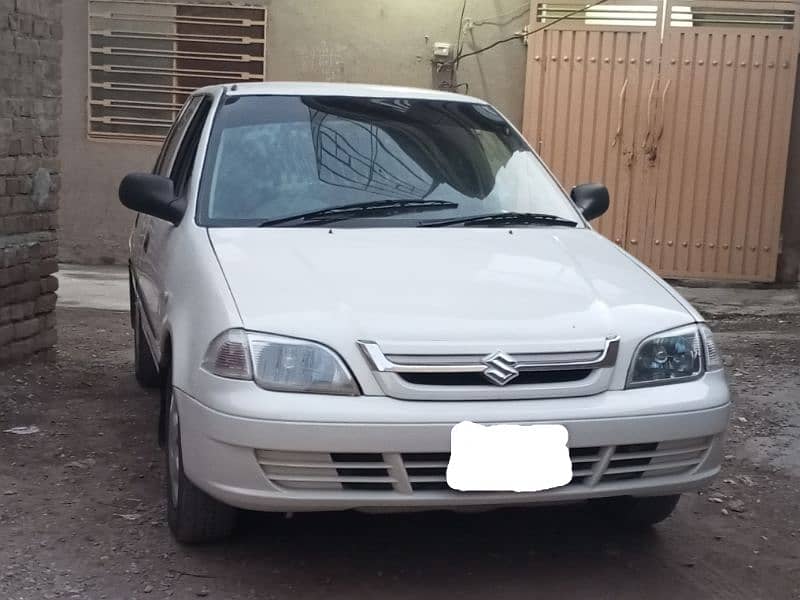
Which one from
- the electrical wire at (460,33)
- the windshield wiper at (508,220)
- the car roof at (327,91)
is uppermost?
the electrical wire at (460,33)

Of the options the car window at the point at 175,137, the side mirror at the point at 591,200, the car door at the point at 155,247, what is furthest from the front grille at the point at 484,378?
the car window at the point at 175,137

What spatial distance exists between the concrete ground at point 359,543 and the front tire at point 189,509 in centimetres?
8

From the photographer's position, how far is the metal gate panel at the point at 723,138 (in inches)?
376

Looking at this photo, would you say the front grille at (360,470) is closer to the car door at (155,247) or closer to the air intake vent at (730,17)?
the car door at (155,247)

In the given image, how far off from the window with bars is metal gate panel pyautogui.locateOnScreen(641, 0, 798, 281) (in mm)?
3542

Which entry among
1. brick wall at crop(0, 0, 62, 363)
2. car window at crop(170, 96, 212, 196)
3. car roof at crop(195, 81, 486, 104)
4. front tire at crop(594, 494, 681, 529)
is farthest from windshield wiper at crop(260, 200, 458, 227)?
brick wall at crop(0, 0, 62, 363)

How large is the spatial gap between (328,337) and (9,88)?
3.50 meters

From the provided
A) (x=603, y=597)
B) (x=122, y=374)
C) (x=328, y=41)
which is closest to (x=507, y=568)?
(x=603, y=597)

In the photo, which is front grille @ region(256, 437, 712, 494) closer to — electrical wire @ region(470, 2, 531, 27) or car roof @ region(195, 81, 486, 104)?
car roof @ region(195, 81, 486, 104)

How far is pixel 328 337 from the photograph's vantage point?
3469 millimetres

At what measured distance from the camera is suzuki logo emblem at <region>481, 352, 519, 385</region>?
345 cm

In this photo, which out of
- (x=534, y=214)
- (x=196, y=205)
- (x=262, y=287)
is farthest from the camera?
(x=534, y=214)

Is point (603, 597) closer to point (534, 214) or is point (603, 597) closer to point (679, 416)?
point (679, 416)

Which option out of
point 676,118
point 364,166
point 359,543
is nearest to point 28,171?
point 364,166
